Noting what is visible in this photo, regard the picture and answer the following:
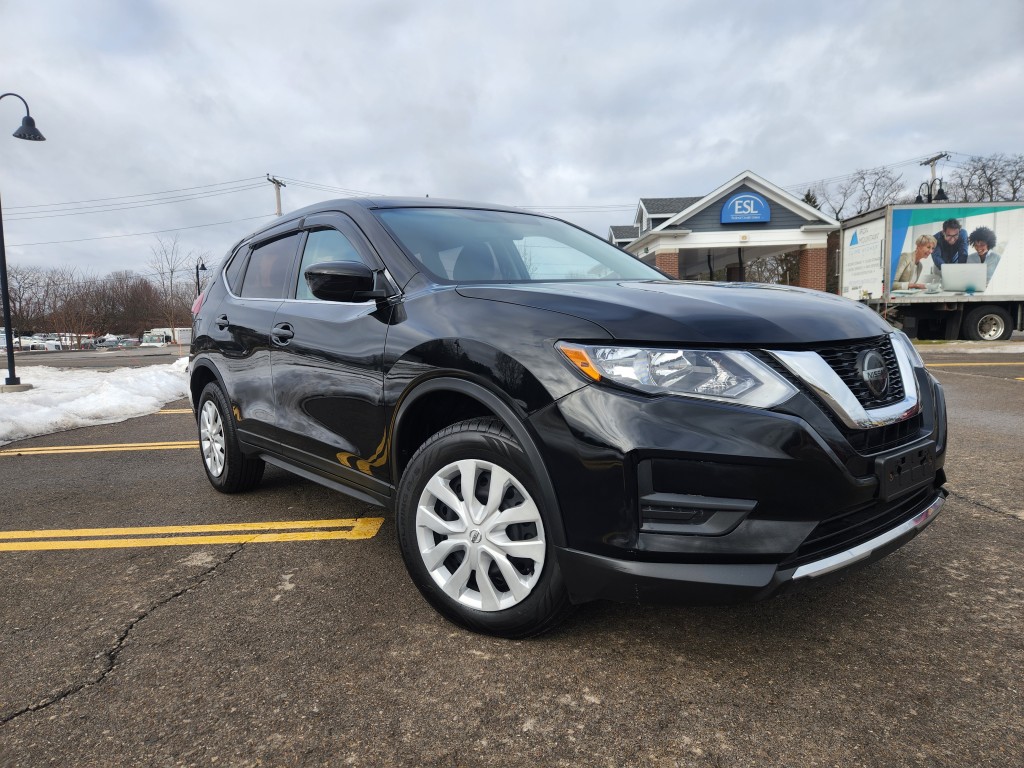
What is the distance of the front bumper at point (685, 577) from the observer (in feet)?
5.88

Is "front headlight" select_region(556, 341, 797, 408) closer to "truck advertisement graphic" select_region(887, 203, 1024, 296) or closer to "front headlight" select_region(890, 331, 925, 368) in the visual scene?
"front headlight" select_region(890, 331, 925, 368)

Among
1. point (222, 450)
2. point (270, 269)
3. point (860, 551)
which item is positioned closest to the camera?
point (860, 551)

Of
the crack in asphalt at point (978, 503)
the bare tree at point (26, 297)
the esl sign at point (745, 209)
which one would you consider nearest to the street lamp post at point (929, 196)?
the esl sign at point (745, 209)

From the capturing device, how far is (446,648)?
2219mm

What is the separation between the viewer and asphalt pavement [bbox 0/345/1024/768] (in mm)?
1723

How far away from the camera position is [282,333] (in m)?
3.30

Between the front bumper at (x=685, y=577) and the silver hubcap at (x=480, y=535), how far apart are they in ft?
0.53

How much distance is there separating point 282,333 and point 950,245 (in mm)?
18987

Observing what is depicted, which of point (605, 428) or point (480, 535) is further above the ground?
point (605, 428)

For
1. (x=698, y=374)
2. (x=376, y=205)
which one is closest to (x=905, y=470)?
(x=698, y=374)

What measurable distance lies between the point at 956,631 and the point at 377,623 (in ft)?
6.50

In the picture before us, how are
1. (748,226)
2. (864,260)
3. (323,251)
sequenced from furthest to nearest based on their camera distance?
(748,226)
(864,260)
(323,251)

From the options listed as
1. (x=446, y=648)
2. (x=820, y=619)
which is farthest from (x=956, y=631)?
(x=446, y=648)

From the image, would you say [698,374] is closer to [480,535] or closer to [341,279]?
[480,535]
